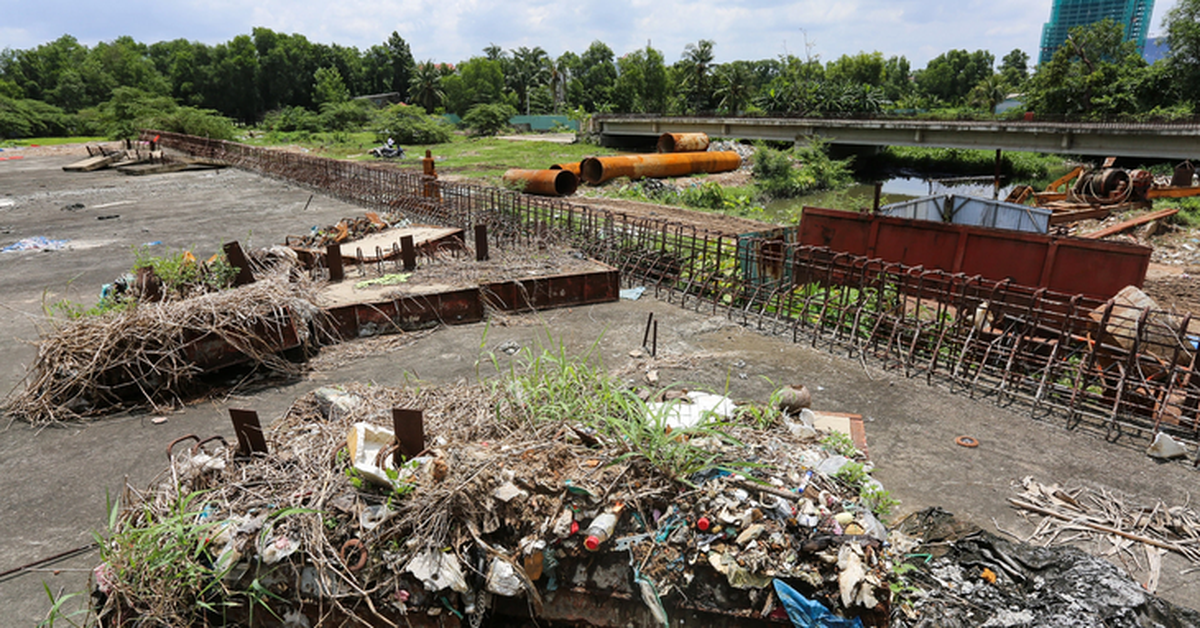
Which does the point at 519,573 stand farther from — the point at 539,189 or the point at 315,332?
the point at 539,189

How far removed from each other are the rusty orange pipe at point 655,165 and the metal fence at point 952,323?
46.2 feet

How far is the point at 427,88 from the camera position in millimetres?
92000

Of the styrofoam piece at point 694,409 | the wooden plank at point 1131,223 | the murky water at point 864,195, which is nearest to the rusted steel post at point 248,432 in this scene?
the styrofoam piece at point 694,409

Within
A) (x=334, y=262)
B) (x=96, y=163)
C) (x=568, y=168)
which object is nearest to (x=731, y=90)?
(x=568, y=168)

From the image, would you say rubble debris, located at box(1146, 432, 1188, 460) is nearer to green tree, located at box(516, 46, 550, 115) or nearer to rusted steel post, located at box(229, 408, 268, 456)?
rusted steel post, located at box(229, 408, 268, 456)

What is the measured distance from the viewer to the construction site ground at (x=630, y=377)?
5.18 metres

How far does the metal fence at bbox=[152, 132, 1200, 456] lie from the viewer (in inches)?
266

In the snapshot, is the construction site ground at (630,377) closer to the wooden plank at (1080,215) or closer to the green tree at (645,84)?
the wooden plank at (1080,215)

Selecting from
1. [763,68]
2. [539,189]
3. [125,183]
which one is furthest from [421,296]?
[763,68]

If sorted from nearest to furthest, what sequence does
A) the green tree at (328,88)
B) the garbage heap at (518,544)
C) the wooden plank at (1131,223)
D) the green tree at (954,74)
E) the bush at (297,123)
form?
the garbage heap at (518,544) < the wooden plank at (1131,223) < the bush at (297,123) < the green tree at (328,88) < the green tree at (954,74)

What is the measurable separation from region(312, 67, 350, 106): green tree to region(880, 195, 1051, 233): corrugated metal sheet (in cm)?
7832

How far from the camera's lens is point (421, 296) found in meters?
9.48

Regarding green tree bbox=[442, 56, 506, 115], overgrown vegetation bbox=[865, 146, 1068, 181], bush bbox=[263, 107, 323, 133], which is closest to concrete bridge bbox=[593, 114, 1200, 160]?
overgrown vegetation bbox=[865, 146, 1068, 181]

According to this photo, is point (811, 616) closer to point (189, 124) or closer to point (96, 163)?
point (96, 163)
